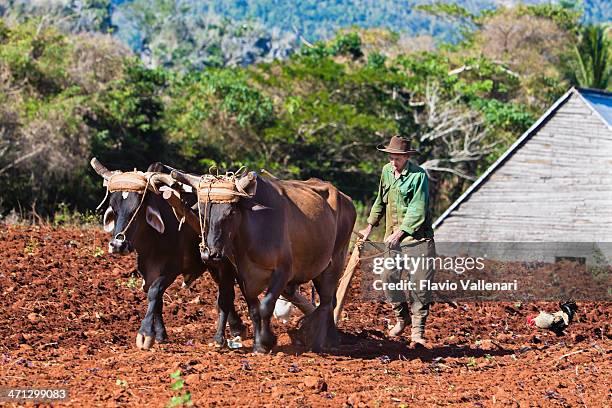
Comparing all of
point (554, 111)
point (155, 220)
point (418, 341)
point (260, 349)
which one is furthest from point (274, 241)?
point (554, 111)

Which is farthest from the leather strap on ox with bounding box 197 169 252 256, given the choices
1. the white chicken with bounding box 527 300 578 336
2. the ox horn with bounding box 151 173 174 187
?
the white chicken with bounding box 527 300 578 336

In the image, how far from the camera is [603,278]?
1539cm

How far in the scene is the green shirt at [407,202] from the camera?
33.9ft

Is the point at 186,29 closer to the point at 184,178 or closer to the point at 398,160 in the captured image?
the point at 398,160

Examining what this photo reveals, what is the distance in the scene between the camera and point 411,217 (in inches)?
408

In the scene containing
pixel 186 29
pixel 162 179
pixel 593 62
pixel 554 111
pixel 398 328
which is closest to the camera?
pixel 162 179

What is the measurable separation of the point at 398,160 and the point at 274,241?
171cm

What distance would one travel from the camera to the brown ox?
9023 millimetres

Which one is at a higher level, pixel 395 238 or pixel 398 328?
pixel 395 238

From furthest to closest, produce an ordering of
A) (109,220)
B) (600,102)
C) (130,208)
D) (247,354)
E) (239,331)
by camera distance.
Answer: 1. (600,102)
2. (239,331)
3. (109,220)
4. (130,208)
5. (247,354)

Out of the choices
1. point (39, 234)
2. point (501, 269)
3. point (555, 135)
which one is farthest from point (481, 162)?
point (39, 234)

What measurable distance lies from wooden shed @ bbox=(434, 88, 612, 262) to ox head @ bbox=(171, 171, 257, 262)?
469 inches

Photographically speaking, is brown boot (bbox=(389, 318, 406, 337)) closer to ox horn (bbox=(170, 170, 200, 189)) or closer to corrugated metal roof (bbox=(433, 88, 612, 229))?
ox horn (bbox=(170, 170, 200, 189))

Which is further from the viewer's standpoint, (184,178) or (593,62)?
(593,62)
